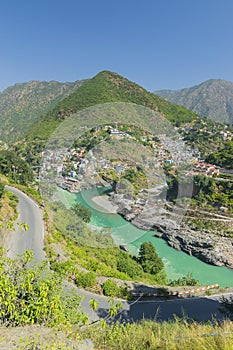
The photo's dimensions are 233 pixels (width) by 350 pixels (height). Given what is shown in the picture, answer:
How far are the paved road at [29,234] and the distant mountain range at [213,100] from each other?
89.6 meters

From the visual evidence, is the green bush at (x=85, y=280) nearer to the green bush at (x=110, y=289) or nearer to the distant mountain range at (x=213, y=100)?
the green bush at (x=110, y=289)

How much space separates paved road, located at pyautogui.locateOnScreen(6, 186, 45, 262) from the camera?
399 cm

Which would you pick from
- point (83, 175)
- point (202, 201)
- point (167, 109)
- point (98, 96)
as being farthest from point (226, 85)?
point (83, 175)

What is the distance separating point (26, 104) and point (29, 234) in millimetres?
50706

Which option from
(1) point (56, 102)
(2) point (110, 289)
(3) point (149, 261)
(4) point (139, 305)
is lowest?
(3) point (149, 261)

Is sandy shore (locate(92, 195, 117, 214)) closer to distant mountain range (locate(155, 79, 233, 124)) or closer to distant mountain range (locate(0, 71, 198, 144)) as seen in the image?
distant mountain range (locate(0, 71, 198, 144))

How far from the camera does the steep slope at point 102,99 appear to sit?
74.1ft

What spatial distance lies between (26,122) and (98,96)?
21572 mm

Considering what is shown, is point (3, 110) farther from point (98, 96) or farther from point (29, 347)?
point (29, 347)

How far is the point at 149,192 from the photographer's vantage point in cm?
296

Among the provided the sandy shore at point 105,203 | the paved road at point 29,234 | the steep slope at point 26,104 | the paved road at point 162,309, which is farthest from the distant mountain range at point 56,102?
the paved road at point 162,309

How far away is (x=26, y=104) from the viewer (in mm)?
49156

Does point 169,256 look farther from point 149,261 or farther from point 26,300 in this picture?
point 26,300

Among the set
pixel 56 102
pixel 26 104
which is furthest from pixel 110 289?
pixel 26 104
